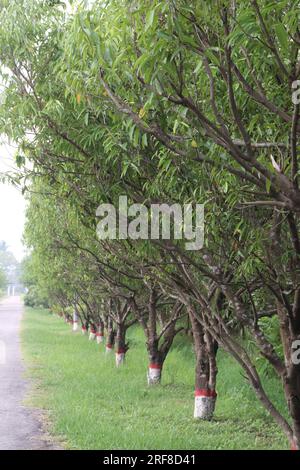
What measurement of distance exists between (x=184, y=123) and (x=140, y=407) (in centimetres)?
779

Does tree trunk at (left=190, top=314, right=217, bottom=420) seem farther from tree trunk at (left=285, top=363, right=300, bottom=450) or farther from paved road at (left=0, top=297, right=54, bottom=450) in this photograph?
tree trunk at (left=285, top=363, right=300, bottom=450)

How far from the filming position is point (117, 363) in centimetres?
1756

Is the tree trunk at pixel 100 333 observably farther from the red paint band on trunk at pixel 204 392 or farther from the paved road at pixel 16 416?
the red paint band on trunk at pixel 204 392

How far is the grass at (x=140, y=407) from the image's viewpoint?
834 cm

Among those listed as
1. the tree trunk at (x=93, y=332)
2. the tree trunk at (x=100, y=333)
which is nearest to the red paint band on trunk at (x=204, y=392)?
the tree trunk at (x=100, y=333)

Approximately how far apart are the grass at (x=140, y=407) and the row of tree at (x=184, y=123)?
2245 mm

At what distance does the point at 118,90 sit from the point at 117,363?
45.0 ft

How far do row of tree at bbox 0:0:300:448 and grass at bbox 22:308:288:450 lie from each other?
7.37ft

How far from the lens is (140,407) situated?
Answer: 10992mm

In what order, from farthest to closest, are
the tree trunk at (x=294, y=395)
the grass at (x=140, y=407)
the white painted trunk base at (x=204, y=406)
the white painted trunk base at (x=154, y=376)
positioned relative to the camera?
the white painted trunk base at (x=154, y=376) → the white painted trunk base at (x=204, y=406) → the grass at (x=140, y=407) → the tree trunk at (x=294, y=395)

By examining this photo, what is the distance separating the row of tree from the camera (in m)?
3.69

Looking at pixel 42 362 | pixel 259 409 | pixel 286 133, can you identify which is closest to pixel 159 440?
pixel 259 409

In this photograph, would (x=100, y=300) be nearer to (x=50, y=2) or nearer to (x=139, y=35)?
(x=50, y=2)

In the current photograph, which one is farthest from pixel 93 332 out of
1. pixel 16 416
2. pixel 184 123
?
pixel 184 123
